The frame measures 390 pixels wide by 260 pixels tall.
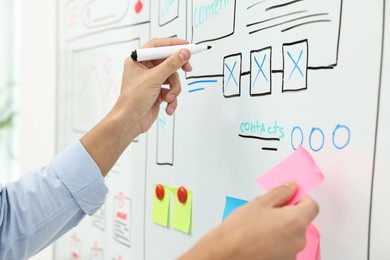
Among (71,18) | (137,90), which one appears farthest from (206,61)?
(71,18)

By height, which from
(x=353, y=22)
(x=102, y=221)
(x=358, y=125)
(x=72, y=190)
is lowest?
(x=102, y=221)

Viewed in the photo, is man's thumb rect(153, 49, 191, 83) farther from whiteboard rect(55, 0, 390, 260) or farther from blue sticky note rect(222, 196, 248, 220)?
blue sticky note rect(222, 196, 248, 220)

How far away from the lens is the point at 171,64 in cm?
60

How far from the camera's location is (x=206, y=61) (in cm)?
68

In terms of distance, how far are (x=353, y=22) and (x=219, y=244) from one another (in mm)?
266

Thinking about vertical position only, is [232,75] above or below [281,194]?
above

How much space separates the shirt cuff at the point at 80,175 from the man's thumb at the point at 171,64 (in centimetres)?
17

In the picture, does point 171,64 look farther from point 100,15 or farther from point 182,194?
point 100,15

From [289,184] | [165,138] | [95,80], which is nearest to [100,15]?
[95,80]

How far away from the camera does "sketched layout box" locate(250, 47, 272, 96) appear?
1.86 ft

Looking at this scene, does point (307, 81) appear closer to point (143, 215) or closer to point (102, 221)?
point (143, 215)

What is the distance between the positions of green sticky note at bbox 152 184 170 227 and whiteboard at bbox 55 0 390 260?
2 centimetres

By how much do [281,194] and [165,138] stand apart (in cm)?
38

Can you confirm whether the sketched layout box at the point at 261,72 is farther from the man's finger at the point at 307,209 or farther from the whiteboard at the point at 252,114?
the man's finger at the point at 307,209
